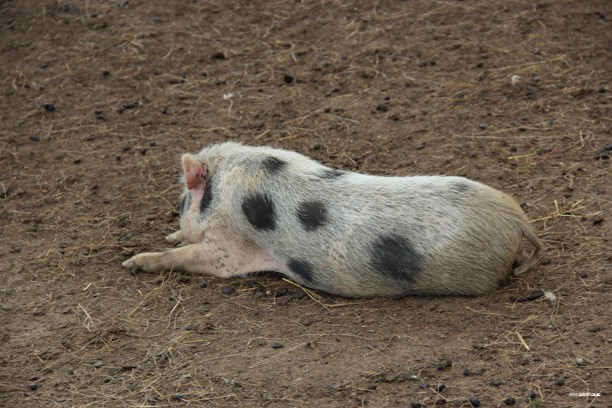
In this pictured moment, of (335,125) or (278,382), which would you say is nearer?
(278,382)

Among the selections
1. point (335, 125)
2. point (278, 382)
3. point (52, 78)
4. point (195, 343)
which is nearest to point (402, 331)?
point (278, 382)

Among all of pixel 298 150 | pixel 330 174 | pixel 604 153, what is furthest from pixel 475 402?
pixel 298 150

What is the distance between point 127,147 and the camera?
Result: 26.2ft

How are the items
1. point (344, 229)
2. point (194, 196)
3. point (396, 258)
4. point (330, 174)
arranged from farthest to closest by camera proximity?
point (194, 196)
point (330, 174)
point (344, 229)
point (396, 258)

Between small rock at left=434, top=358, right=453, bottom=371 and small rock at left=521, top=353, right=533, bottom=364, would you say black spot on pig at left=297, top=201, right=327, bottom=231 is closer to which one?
small rock at left=434, top=358, right=453, bottom=371

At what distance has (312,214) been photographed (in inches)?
226

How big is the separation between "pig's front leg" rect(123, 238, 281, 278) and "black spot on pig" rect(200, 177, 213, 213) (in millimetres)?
214

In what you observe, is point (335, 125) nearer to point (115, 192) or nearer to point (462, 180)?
point (115, 192)

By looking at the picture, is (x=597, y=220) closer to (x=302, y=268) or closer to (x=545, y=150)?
(x=545, y=150)

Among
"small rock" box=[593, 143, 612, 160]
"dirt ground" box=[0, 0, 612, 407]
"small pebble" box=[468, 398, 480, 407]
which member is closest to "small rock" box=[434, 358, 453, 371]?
"dirt ground" box=[0, 0, 612, 407]

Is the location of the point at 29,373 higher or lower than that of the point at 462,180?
lower

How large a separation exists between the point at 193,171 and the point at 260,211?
2.03 feet

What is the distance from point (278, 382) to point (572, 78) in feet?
14.3

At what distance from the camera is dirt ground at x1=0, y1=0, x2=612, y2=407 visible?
16.3 feet
